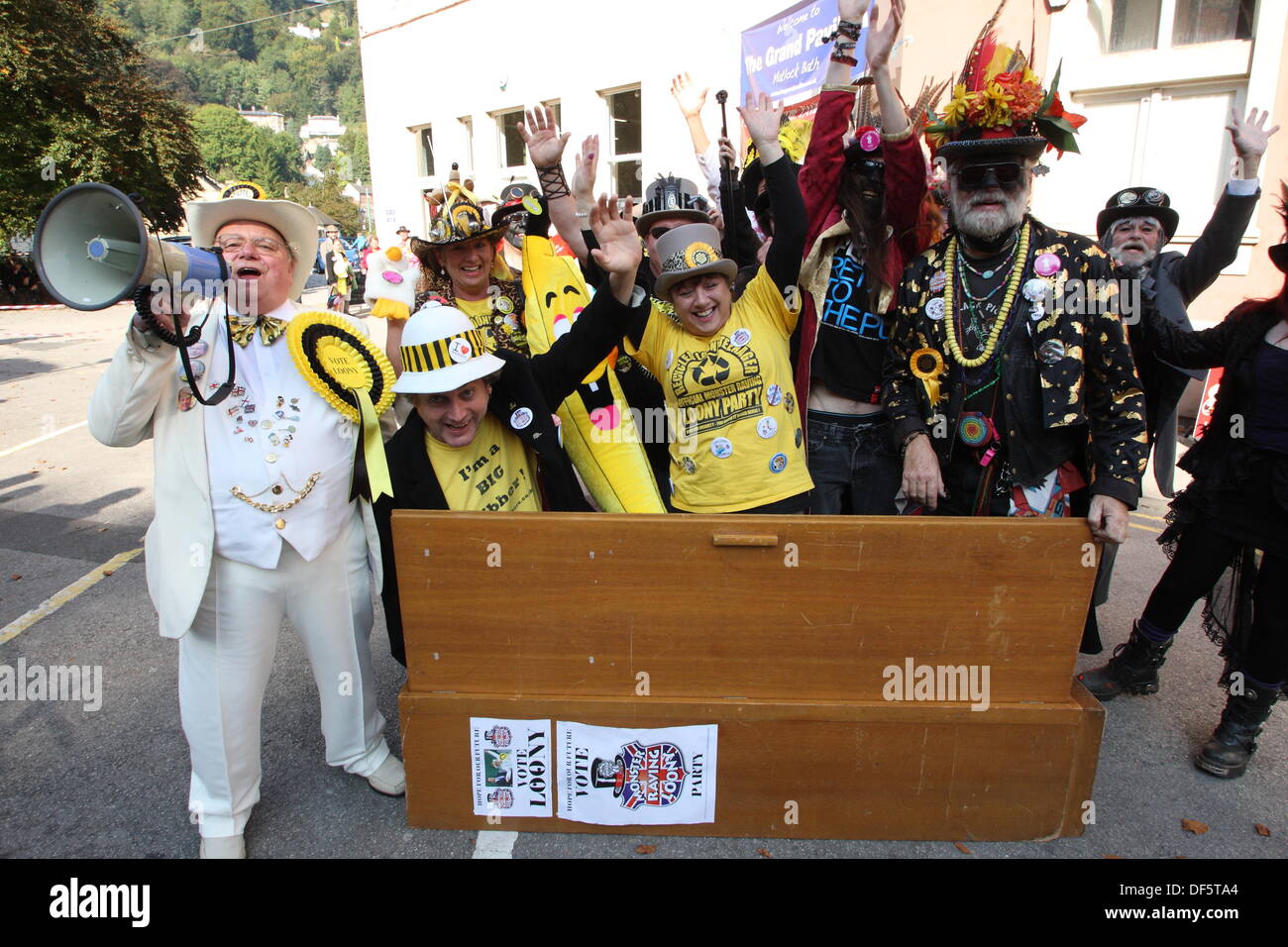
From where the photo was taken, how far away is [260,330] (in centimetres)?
237

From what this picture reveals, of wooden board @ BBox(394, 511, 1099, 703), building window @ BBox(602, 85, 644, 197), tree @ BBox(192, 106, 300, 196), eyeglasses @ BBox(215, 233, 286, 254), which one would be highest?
tree @ BBox(192, 106, 300, 196)

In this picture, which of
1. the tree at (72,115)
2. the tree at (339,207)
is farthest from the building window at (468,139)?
the tree at (339,207)

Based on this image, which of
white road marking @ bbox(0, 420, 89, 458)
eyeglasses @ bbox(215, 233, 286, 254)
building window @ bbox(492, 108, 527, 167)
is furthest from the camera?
building window @ bbox(492, 108, 527, 167)

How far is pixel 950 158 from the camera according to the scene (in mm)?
2490

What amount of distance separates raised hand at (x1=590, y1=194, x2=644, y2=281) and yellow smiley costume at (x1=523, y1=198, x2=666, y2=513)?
1.75 feet

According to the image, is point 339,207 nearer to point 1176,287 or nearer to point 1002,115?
point 1176,287

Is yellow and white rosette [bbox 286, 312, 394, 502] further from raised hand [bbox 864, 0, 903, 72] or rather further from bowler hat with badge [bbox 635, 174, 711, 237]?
raised hand [bbox 864, 0, 903, 72]

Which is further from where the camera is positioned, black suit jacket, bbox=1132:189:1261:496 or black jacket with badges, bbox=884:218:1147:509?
black suit jacket, bbox=1132:189:1261:496

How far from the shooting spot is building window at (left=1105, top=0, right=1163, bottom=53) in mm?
8305

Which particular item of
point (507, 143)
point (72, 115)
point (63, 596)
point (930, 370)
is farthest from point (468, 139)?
point (930, 370)

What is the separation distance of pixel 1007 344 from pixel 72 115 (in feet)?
92.7

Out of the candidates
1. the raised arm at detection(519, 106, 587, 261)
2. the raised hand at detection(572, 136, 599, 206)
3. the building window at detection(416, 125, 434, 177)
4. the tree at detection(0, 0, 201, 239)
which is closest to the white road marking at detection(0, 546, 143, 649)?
the raised arm at detection(519, 106, 587, 261)
